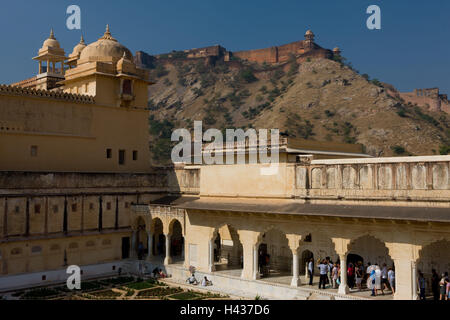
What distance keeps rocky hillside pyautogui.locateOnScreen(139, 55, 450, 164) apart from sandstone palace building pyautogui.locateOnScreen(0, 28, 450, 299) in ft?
160

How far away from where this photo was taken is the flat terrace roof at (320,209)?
16.2 metres

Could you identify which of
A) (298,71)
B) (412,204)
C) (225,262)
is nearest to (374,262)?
(412,204)

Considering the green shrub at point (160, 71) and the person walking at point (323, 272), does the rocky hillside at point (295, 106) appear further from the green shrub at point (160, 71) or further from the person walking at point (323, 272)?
the person walking at point (323, 272)

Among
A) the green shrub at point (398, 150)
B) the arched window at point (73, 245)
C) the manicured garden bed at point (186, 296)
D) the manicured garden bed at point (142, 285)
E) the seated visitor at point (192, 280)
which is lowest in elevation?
the manicured garden bed at point (142, 285)

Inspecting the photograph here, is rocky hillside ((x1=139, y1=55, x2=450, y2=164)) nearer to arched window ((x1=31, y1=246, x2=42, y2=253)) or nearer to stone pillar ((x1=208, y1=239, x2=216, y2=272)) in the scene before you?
stone pillar ((x1=208, y1=239, x2=216, y2=272))

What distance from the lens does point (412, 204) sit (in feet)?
58.1

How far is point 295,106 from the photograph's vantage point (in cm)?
8812

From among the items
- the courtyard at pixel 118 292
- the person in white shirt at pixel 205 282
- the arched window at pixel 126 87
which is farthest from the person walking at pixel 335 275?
the arched window at pixel 126 87

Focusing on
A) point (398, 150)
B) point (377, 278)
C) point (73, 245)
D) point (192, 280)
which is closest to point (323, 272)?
point (377, 278)

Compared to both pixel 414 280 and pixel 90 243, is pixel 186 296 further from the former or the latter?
pixel 414 280

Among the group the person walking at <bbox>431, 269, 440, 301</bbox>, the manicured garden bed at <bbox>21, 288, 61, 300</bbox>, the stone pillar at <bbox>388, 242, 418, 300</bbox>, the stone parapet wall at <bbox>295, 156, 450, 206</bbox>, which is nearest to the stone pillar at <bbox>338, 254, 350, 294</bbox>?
the stone pillar at <bbox>388, 242, 418, 300</bbox>

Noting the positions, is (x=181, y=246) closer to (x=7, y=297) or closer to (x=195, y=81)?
(x=7, y=297)

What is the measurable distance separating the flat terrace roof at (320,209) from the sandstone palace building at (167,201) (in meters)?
0.07

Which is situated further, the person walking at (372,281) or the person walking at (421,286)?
the person walking at (372,281)
